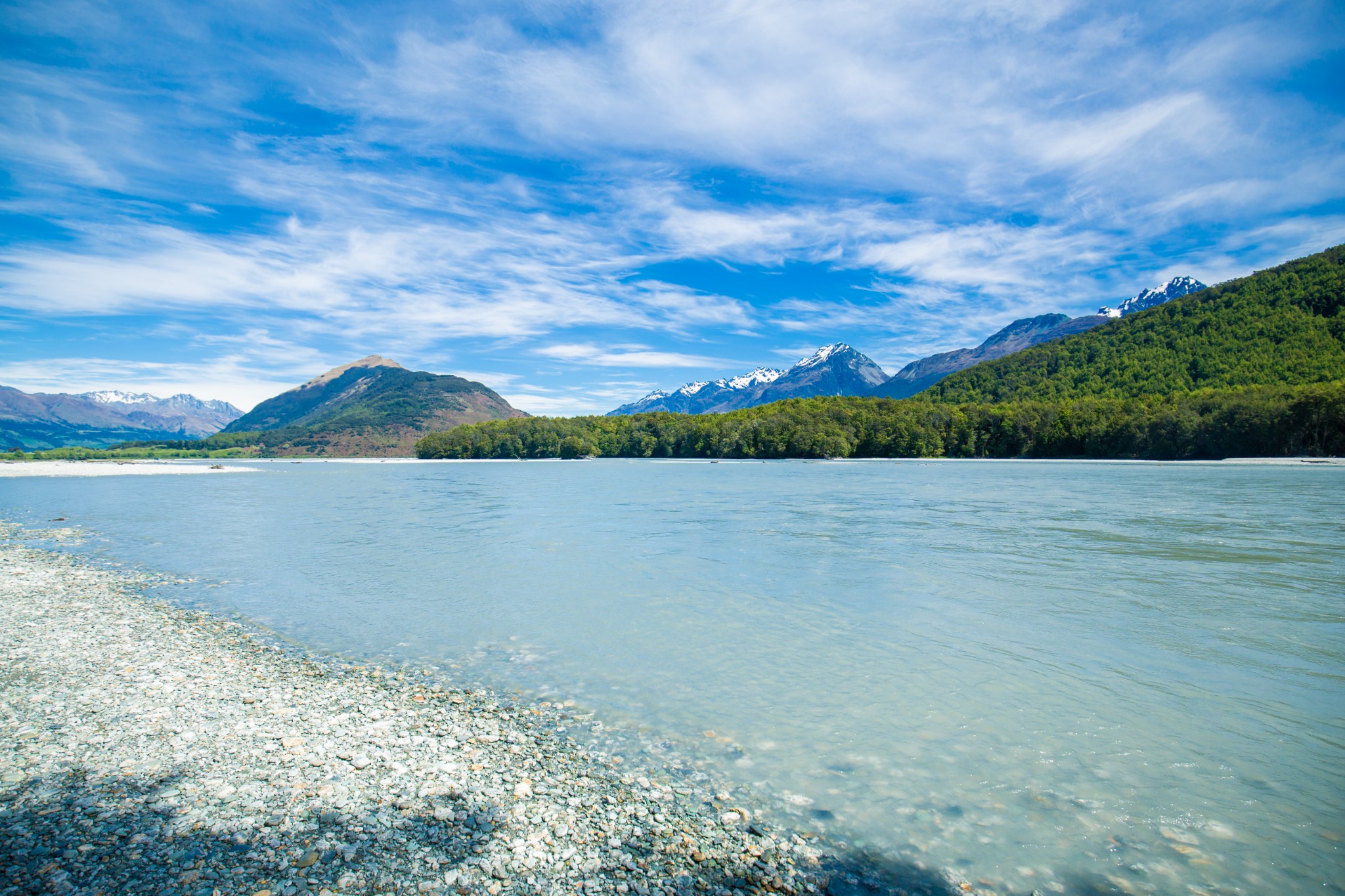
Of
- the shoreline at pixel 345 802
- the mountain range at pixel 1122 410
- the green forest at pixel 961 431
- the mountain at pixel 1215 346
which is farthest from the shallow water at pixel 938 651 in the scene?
the mountain at pixel 1215 346

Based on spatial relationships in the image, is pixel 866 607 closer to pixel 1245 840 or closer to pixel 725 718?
pixel 725 718

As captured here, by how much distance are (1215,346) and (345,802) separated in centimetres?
20370

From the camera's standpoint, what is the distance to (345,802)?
6422 millimetres

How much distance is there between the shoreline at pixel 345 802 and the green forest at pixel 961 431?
123 metres

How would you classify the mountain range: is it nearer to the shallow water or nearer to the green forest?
the green forest

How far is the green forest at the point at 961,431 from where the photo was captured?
9412 cm

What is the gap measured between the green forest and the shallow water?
297 ft

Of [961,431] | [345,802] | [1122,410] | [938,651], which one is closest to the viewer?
[345,802]

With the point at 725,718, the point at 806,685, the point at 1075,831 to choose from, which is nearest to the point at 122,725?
the point at 725,718

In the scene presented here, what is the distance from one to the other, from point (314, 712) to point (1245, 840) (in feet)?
37.0

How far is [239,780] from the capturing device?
6.80 m

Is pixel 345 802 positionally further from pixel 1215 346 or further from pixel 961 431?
pixel 1215 346

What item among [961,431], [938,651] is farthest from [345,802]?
[961,431]

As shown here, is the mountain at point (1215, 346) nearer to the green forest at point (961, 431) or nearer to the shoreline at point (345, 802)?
the green forest at point (961, 431)
